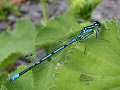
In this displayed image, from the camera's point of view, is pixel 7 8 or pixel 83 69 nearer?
pixel 83 69

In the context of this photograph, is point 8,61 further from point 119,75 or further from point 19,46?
point 119,75

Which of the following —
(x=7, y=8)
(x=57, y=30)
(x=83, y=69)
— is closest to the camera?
(x=83, y=69)

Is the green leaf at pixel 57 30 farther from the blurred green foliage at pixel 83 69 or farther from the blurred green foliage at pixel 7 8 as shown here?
the blurred green foliage at pixel 7 8

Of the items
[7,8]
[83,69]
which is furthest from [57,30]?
[7,8]

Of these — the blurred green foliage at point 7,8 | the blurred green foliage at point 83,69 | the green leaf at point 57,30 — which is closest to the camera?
the blurred green foliage at point 83,69

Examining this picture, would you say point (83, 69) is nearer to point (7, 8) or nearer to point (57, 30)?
point (57, 30)

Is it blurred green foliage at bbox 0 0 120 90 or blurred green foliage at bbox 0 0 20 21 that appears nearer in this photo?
blurred green foliage at bbox 0 0 120 90

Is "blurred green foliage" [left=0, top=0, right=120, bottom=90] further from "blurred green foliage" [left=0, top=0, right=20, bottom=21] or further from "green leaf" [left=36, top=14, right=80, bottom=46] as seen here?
"blurred green foliage" [left=0, top=0, right=20, bottom=21]

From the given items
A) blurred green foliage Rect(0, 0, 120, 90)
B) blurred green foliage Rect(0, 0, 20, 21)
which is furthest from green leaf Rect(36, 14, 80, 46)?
blurred green foliage Rect(0, 0, 20, 21)

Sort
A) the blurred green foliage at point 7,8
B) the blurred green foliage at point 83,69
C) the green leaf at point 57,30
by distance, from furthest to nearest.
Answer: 1. the blurred green foliage at point 7,8
2. the green leaf at point 57,30
3. the blurred green foliage at point 83,69

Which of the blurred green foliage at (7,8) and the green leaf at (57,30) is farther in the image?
the blurred green foliage at (7,8)

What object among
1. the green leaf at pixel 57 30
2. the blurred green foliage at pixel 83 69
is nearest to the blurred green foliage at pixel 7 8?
the green leaf at pixel 57 30

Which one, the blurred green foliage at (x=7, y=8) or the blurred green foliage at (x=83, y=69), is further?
the blurred green foliage at (x=7, y=8)
